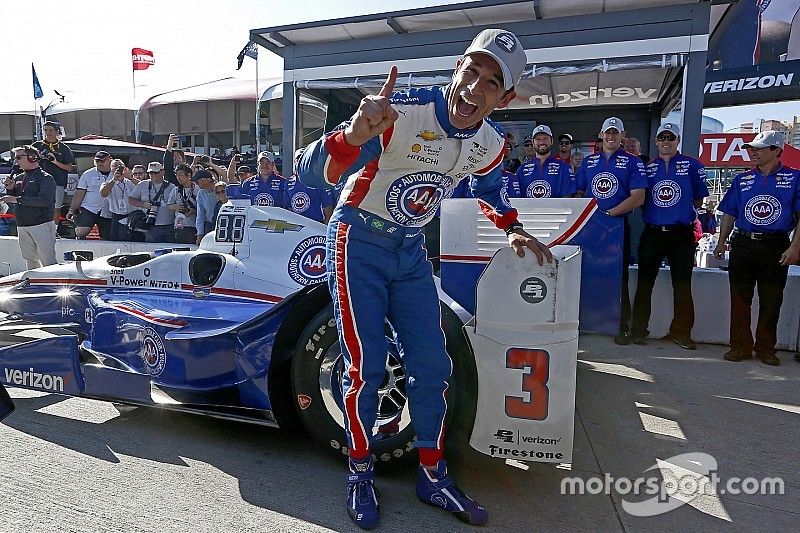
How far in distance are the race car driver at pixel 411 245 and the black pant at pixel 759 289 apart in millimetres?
3453

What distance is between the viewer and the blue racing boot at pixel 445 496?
238cm

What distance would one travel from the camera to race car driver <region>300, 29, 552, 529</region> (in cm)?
219

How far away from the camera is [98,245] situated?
8602 mm

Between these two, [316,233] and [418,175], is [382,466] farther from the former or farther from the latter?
[316,233]

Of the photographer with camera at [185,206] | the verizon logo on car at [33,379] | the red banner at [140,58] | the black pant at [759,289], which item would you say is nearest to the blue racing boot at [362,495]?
the verizon logo on car at [33,379]

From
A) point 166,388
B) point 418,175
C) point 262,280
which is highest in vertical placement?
point 418,175

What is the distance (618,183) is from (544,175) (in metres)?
0.84

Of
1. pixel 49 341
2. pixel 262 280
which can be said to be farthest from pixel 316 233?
pixel 49 341

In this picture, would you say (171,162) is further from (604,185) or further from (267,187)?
(604,185)

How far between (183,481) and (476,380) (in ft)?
4.57

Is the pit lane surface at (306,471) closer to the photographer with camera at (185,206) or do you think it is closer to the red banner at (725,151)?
the photographer with camera at (185,206)

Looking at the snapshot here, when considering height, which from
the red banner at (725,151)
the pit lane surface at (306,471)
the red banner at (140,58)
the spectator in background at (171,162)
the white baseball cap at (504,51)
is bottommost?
the pit lane surface at (306,471)

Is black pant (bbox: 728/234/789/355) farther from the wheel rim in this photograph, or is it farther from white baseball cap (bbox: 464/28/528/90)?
white baseball cap (bbox: 464/28/528/90)

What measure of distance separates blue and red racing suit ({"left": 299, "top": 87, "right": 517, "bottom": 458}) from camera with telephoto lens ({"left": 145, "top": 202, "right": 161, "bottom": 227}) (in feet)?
23.0
